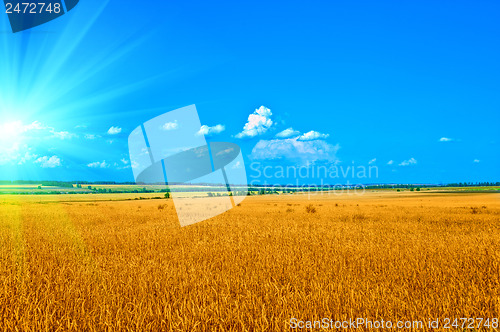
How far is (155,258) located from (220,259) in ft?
5.76

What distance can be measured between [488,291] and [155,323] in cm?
547

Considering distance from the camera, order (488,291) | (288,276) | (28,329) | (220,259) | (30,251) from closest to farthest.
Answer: (28,329)
(488,291)
(288,276)
(220,259)
(30,251)

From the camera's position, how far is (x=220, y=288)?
16.9 feet

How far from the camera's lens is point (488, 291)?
5086 mm

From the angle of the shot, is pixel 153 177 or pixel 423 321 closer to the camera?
pixel 423 321

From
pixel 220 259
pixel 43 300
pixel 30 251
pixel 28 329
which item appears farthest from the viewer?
pixel 30 251

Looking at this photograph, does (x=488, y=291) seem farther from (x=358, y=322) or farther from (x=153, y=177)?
(x=153, y=177)

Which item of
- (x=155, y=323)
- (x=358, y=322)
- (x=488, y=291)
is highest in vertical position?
(x=155, y=323)

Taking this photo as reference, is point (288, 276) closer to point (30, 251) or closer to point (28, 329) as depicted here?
point (28, 329)

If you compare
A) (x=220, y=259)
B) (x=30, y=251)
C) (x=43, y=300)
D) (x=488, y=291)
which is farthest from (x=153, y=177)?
(x=488, y=291)

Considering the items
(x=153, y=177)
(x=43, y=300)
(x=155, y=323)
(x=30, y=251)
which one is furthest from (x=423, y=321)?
(x=153, y=177)

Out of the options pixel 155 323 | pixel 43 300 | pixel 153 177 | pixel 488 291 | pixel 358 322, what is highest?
pixel 153 177

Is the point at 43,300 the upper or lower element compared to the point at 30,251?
lower

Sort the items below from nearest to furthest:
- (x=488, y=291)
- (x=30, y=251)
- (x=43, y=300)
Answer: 1. (x=43, y=300)
2. (x=488, y=291)
3. (x=30, y=251)
